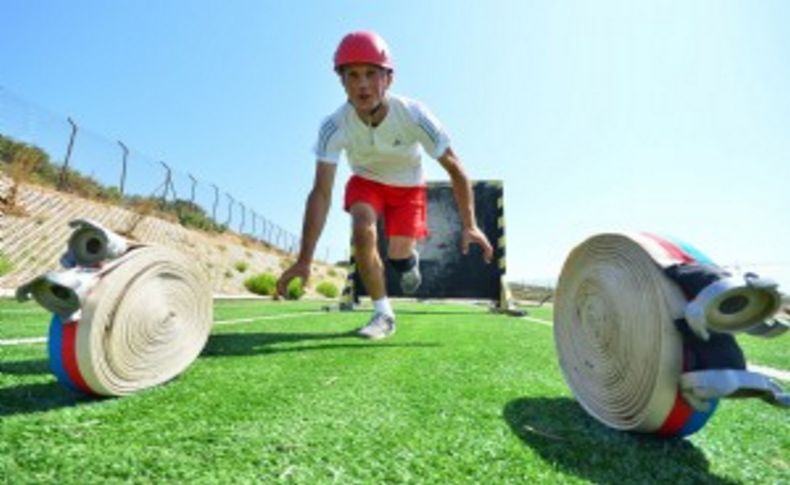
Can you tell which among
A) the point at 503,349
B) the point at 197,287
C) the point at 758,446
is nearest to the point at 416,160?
the point at 503,349

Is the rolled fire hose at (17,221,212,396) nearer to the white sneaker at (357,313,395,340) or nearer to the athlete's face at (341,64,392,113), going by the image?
the white sneaker at (357,313,395,340)

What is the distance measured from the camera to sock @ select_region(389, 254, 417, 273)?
518cm

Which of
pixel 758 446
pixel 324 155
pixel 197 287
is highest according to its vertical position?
pixel 324 155

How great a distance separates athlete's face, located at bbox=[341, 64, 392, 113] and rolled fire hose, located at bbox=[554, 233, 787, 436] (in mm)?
2303

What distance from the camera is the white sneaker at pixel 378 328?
4027 millimetres

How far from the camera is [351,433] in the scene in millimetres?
1547

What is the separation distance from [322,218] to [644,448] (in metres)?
2.77

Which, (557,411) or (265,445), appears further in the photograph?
(557,411)

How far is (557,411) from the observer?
6.31 feet

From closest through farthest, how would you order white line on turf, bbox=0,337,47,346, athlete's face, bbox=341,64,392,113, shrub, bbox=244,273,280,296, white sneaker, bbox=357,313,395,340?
1. white line on turf, bbox=0,337,47,346
2. athlete's face, bbox=341,64,392,113
3. white sneaker, bbox=357,313,395,340
4. shrub, bbox=244,273,280,296

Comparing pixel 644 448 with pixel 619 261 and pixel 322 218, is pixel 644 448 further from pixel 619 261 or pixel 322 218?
pixel 322 218

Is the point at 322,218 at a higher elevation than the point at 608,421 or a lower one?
higher

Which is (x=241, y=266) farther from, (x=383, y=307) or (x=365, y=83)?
(x=365, y=83)

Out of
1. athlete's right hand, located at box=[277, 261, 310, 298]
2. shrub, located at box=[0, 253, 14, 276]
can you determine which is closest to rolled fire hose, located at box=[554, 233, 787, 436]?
athlete's right hand, located at box=[277, 261, 310, 298]
